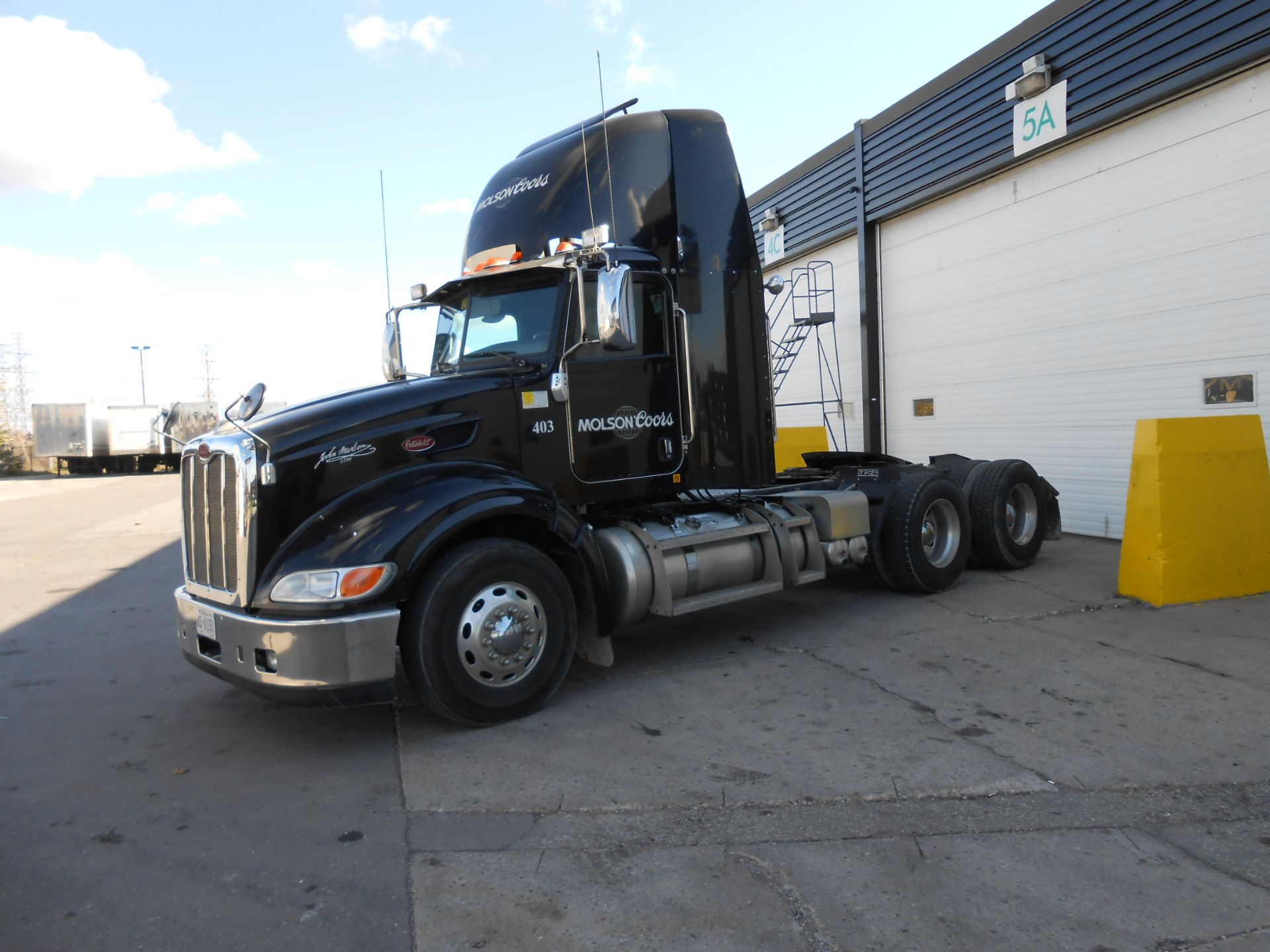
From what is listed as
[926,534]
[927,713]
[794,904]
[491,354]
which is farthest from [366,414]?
[926,534]

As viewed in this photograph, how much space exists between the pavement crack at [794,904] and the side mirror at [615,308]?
2838mm

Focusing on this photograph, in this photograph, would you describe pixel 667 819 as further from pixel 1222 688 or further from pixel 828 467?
pixel 828 467

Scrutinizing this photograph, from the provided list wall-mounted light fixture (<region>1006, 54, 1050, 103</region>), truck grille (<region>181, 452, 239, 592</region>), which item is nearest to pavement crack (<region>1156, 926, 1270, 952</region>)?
truck grille (<region>181, 452, 239, 592</region>)

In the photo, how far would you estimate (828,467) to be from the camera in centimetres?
880

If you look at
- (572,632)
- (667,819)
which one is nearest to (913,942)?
(667,819)

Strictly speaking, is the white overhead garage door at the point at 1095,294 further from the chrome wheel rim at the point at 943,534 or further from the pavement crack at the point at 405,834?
the pavement crack at the point at 405,834

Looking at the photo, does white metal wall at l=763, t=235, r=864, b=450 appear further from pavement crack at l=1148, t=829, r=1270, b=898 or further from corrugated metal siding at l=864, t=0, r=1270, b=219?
pavement crack at l=1148, t=829, r=1270, b=898

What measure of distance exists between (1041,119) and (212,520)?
10361mm

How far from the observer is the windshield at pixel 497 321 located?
5680 mm

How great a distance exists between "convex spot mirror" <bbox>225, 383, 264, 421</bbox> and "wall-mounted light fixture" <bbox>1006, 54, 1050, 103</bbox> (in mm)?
9934

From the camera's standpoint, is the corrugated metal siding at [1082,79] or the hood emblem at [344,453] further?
the corrugated metal siding at [1082,79]

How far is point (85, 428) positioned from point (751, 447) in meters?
40.1

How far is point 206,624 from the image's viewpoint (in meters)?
4.70

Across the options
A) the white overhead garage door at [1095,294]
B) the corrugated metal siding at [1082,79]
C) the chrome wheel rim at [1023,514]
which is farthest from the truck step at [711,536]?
the corrugated metal siding at [1082,79]
